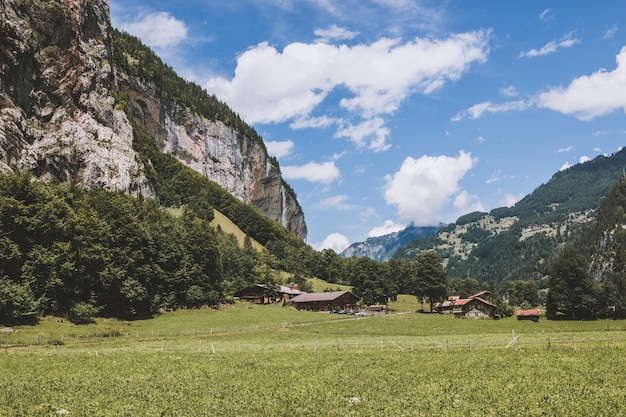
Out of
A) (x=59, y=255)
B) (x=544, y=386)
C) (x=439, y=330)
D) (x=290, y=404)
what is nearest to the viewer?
(x=290, y=404)

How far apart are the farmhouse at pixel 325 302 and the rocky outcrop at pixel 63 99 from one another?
68.8 metres

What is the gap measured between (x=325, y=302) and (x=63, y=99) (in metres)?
103

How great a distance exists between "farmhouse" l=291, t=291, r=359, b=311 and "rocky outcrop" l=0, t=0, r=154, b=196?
68841 millimetres

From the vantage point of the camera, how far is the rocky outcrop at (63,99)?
360ft

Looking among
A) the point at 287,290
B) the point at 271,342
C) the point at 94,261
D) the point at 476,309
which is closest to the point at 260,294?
the point at 287,290

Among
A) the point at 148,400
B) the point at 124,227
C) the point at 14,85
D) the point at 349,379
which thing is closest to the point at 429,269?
the point at 124,227

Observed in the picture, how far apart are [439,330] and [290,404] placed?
59.6m

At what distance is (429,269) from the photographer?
115625 mm

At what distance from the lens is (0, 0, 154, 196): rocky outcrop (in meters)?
110

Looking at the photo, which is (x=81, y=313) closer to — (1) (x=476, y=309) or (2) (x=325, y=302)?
(2) (x=325, y=302)

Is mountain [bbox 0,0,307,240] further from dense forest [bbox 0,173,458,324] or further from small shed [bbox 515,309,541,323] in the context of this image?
small shed [bbox 515,309,541,323]

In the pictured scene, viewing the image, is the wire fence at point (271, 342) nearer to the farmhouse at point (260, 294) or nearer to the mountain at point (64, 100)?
the mountain at point (64, 100)

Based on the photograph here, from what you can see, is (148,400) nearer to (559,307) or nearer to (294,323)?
(294,323)

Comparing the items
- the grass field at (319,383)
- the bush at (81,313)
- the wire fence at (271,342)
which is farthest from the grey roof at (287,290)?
the grass field at (319,383)
